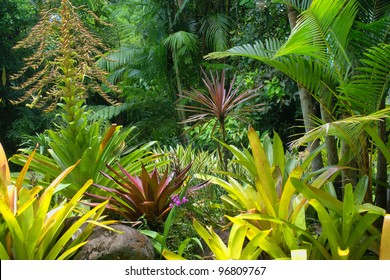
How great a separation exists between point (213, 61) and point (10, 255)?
3936 mm

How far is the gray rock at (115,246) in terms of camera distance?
63.2 inches

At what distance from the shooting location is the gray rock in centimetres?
160

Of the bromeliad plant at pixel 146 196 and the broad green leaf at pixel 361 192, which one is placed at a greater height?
the broad green leaf at pixel 361 192

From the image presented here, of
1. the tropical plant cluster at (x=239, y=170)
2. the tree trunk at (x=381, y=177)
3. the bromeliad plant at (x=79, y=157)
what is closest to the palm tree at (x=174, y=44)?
the tropical plant cluster at (x=239, y=170)

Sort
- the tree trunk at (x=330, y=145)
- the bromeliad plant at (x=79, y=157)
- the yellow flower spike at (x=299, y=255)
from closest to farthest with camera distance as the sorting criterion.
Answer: the yellow flower spike at (x=299, y=255) → the tree trunk at (x=330, y=145) → the bromeliad plant at (x=79, y=157)

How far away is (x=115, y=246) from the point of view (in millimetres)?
1608

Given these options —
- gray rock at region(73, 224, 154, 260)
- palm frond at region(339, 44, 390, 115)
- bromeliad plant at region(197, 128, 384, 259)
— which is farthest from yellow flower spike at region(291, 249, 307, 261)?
palm frond at region(339, 44, 390, 115)

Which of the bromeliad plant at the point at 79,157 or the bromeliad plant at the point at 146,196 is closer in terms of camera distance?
the bromeliad plant at the point at 146,196

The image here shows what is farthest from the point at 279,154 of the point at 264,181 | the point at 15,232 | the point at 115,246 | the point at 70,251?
the point at 15,232

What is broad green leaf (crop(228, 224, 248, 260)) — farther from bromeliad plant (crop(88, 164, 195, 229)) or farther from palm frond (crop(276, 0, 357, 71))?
palm frond (crop(276, 0, 357, 71))

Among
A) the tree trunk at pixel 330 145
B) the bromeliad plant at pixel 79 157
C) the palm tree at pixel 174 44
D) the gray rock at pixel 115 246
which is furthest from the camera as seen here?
the palm tree at pixel 174 44

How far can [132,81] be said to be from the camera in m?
6.27

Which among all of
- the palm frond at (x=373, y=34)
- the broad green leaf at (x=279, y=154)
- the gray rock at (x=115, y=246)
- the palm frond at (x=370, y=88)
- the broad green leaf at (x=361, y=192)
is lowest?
the gray rock at (x=115, y=246)

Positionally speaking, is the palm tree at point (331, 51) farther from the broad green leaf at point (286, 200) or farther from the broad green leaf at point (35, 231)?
the broad green leaf at point (35, 231)
